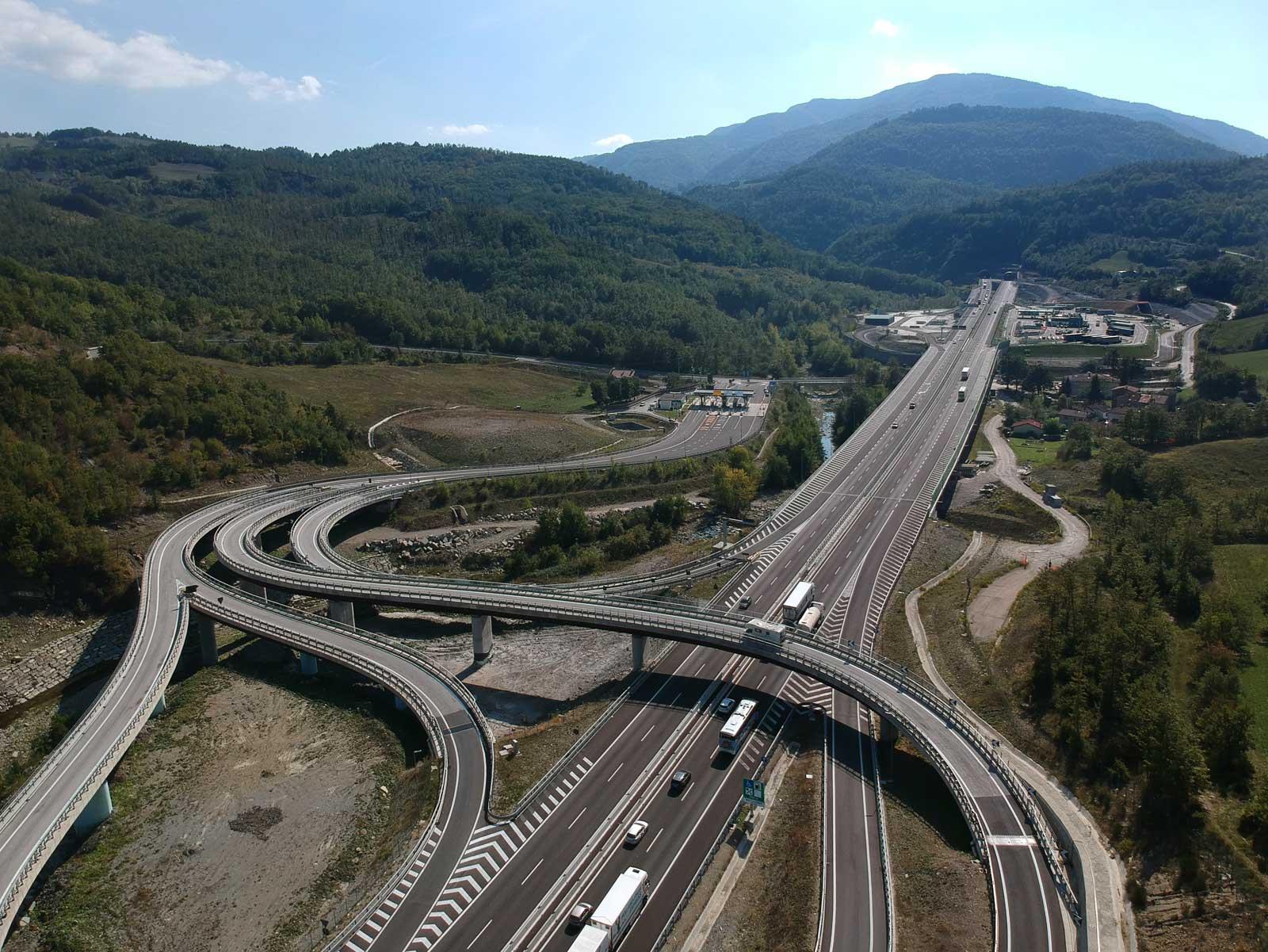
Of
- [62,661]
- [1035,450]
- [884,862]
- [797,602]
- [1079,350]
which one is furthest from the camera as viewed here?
[1079,350]

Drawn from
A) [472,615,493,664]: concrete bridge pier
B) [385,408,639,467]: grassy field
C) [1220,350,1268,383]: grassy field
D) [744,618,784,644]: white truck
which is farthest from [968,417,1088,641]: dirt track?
[1220,350,1268,383]: grassy field

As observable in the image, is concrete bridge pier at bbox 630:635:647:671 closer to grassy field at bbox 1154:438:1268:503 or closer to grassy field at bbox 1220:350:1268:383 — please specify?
grassy field at bbox 1154:438:1268:503

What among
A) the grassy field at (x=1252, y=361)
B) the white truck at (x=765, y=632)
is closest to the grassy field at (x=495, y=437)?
the white truck at (x=765, y=632)

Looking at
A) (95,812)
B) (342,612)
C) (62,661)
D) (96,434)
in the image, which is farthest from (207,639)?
(96,434)

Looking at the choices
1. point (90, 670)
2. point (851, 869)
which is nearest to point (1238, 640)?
point (851, 869)

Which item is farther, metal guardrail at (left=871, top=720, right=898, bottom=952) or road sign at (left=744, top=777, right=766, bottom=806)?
road sign at (left=744, top=777, right=766, bottom=806)

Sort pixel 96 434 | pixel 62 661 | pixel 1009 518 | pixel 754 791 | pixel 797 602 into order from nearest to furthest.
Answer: pixel 754 791 → pixel 797 602 → pixel 62 661 → pixel 96 434 → pixel 1009 518

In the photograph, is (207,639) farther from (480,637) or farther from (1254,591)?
(1254,591)
